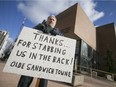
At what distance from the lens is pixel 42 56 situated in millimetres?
A: 1633

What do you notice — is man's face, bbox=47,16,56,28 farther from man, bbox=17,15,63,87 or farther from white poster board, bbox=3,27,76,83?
white poster board, bbox=3,27,76,83

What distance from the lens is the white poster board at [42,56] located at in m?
1.51

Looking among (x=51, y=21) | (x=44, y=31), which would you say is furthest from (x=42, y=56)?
(x=51, y=21)

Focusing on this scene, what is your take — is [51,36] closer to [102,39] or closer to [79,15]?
[79,15]

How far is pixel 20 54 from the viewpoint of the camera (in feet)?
5.13

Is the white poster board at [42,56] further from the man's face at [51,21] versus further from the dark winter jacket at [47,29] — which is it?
the man's face at [51,21]

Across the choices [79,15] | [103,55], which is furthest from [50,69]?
[103,55]

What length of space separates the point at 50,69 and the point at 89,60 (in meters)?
21.8

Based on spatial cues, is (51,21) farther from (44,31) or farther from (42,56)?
(42,56)

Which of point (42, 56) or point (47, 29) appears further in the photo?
point (47, 29)

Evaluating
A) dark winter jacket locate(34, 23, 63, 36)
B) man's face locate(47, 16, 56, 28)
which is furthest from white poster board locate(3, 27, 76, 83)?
man's face locate(47, 16, 56, 28)

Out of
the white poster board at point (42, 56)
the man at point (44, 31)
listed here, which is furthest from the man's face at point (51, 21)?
the white poster board at point (42, 56)

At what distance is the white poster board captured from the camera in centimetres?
151

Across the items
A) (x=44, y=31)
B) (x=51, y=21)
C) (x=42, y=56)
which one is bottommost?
(x=42, y=56)
